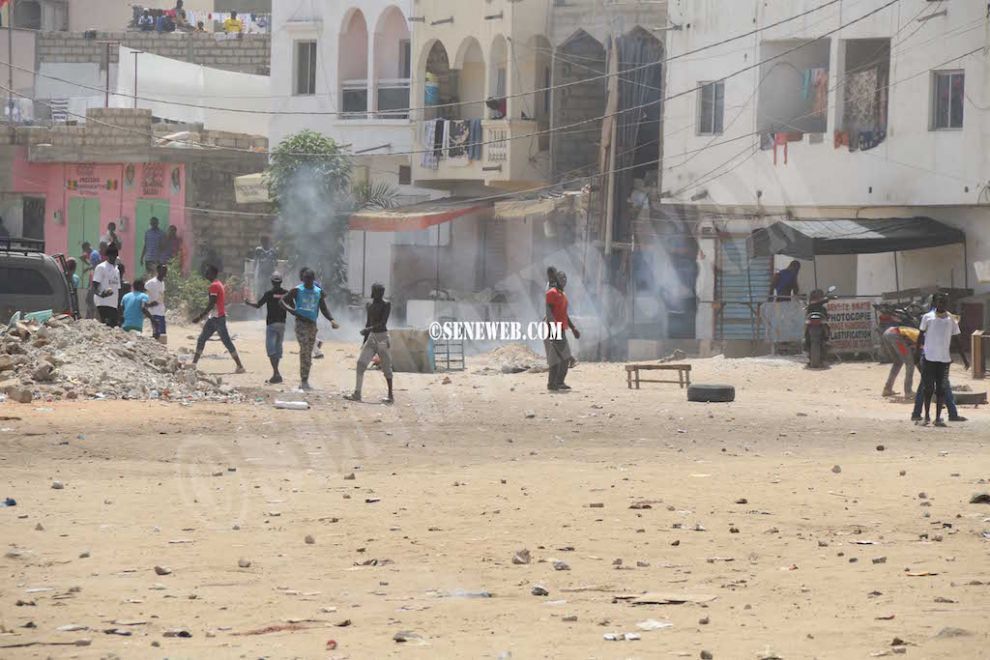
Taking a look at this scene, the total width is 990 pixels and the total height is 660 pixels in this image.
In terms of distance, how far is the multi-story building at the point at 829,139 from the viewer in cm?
2759

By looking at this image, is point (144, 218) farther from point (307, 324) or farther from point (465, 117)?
point (307, 324)

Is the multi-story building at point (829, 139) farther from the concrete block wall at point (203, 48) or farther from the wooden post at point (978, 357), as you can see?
the concrete block wall at point (203, 48)

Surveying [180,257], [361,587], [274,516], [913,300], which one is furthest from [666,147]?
[361,587]

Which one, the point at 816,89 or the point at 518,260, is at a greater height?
the point at 816,89

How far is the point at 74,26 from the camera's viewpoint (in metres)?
59.6

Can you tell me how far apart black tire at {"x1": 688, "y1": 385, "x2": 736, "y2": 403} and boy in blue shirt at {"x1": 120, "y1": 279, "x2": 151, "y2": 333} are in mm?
7075

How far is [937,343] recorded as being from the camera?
56.4ft

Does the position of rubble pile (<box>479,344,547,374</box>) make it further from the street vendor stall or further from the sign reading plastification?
the sign reading plastification

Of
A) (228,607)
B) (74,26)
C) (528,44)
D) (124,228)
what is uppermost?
(74,26)

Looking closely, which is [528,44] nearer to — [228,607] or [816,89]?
[816,89]

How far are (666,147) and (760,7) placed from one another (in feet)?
11.0

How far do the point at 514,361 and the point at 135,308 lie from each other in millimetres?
7206

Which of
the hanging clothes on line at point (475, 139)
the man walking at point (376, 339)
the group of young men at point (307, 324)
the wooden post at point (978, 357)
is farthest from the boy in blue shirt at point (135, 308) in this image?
the hanging clothes on line at point (475, 139)

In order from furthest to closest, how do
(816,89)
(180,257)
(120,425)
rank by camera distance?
1. (180,257)
2. (816,89)
3. (120,425)
